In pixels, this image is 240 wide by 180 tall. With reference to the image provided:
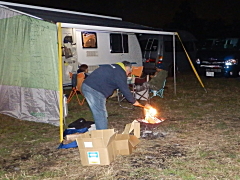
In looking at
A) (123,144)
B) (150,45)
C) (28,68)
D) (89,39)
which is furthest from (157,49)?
(123,144)

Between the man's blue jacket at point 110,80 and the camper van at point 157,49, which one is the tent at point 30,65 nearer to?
the man's blue jacket at point 110,80

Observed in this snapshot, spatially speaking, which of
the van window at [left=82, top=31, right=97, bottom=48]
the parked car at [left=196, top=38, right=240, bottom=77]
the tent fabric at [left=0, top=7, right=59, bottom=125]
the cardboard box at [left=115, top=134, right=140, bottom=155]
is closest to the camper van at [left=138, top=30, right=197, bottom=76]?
the parked car at [left=196, top=38, right=240, bottom=77]

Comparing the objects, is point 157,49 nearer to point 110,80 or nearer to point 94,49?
point 94,49

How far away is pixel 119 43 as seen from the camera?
1070 centimetres

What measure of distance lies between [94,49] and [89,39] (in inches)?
14.0

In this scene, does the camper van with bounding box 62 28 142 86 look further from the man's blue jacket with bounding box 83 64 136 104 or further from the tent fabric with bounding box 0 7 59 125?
the man's blue jacket with bounding box 83 64 136 104

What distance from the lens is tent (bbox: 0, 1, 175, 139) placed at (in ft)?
17.8

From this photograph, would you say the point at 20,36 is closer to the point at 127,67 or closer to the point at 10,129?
the point at 10,129

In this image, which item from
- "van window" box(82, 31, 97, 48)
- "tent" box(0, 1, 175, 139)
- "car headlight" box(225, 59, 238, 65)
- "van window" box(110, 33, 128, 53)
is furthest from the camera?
"car headlight" box(225, 59, 238, 65)

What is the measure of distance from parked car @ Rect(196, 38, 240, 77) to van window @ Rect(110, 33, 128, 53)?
325 cm

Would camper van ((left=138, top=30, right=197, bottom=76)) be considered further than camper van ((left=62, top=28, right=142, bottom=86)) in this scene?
Yes

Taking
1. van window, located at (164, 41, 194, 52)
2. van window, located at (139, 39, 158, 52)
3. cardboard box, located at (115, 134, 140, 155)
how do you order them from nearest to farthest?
cardboard box, located at (115, 134, 140, 155) < van window, located at (139, 39, 158, 52) < van window, located at (164, 41, 194, 52)

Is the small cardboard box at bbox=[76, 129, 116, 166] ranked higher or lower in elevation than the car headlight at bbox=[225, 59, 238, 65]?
lower

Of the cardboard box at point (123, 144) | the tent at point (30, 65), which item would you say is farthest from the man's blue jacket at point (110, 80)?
the tent at point (30, 65)
